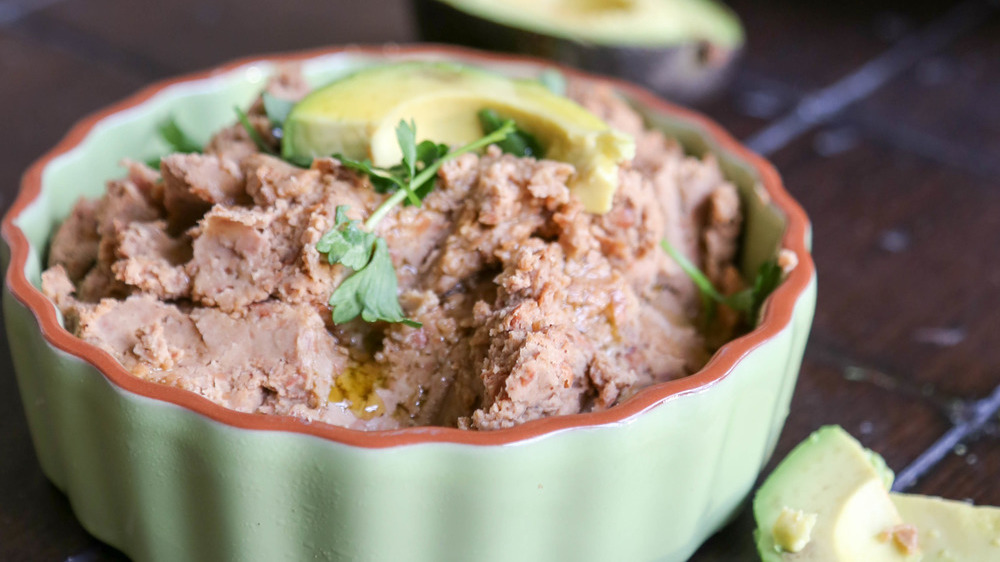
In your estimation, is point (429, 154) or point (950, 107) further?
point (950, 107)

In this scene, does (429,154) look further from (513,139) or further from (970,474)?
(970,474)

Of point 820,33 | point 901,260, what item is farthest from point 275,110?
point 820,33

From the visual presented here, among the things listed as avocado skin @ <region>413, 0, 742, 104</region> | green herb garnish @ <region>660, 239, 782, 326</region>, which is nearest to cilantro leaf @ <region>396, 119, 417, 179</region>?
green herb garnish @ <region>660, 239, 782, 326</region>

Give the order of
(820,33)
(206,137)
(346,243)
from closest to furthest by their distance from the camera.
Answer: (346,243), (206,137), (820,33)

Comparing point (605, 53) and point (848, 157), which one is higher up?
point (605, 53)

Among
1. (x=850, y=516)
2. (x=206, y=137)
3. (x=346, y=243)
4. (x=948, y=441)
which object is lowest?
(x=948, y=441)

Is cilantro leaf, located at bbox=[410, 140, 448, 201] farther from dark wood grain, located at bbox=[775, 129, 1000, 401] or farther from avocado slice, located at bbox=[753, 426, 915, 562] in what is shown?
dark wood grain, located at bbox=[775, 129, 1000, 401]
